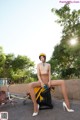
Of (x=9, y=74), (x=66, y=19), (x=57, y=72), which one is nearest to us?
(x=66, y=19)

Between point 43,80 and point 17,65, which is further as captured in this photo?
point 17,65

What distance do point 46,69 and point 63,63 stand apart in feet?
135

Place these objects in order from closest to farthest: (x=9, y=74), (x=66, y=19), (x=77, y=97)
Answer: (x=77, y=97), (x=66, y=19), (x=9, y=74)

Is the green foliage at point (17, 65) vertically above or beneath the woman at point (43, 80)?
above

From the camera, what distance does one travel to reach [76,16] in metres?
33.3

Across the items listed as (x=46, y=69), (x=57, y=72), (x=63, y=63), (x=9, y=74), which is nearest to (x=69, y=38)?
(x=57, y=72)

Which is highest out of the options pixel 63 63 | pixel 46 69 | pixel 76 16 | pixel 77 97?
pixel 76 16

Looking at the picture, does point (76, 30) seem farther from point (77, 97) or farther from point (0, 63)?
point (0, 63)

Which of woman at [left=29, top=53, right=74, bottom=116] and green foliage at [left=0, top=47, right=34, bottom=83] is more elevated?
green foliage at [left=0, top=47, right=34, bottom=83]

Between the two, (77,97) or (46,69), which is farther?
(77,97)

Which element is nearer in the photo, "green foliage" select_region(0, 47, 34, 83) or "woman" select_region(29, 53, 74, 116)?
"woman" select_region(29, 53, 74, 116)

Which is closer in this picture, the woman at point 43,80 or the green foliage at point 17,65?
the woman at point 43,80

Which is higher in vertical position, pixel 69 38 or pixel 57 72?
pixel 69 38

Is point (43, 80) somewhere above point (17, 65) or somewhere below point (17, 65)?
below
